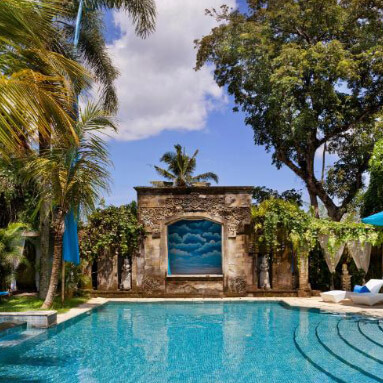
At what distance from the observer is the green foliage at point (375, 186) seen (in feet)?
47.5

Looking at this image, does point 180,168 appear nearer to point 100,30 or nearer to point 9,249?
point 100,30

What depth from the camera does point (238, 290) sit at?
13.6m

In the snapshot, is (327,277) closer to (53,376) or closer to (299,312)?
(299,312)

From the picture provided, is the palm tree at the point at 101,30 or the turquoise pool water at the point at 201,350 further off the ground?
the palm tree at the point at 101,30

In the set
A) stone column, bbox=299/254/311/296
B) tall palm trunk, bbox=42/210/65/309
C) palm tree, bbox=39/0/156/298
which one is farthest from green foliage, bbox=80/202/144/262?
stone column, bbox=299/254/311/296

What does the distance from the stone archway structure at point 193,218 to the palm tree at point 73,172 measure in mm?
4111

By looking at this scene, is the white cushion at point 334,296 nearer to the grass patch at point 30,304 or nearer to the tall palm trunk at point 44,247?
the grass patch at point 30,304

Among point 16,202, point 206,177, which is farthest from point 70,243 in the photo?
point 206,177

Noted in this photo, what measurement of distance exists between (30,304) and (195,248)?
6409 millimetres

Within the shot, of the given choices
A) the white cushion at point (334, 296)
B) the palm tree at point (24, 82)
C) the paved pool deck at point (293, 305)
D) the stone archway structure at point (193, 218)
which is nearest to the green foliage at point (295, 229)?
the stone archway structure at point (193, 218)

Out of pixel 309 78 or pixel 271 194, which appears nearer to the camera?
pixel 309 78

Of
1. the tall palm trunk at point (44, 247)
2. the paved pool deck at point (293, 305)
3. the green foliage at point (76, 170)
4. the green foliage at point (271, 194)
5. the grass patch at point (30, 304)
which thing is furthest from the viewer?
the green foliage at point (271, 194)

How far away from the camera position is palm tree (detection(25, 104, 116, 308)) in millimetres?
9414

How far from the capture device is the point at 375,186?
50.7 ft
